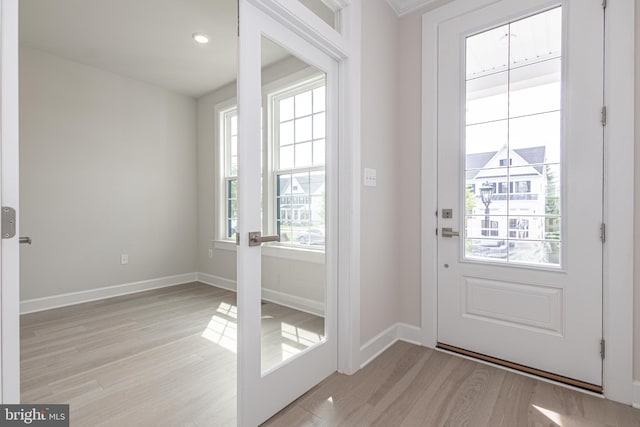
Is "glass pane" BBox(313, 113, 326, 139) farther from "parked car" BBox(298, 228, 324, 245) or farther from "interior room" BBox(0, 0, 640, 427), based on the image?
"parked car" BBox(298, 228, 324, 245)

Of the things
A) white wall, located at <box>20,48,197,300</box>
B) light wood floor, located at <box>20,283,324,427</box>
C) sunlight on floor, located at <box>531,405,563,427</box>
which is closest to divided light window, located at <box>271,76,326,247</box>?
light wood floor, located at <box>20,283,324,427</box>

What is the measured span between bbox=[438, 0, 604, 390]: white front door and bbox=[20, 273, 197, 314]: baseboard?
146 inches

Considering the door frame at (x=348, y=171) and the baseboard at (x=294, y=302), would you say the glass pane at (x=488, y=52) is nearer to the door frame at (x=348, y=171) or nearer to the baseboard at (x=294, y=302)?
the door frame at (x=348, y=171)

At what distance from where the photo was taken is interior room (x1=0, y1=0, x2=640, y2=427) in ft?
5.12

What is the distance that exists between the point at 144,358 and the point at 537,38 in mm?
3486

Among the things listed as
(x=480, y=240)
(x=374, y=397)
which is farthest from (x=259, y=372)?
(x=480, y=240)

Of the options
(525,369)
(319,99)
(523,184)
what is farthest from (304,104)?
(525,369)

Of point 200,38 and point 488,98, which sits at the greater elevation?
point 200,38

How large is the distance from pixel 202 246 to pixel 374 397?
3668mm

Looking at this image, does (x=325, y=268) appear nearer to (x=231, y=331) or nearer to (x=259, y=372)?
(x=259, y=372)

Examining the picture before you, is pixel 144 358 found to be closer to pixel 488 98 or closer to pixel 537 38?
pixel 488 98

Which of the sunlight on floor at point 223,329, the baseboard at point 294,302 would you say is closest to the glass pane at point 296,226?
the baseboard at point 294,302

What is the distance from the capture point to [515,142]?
2045 millimetres

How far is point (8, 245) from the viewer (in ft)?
2.82
